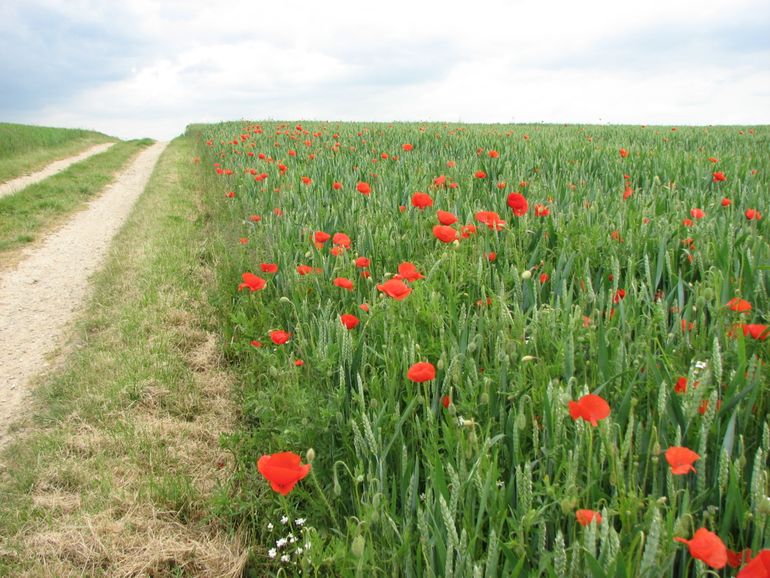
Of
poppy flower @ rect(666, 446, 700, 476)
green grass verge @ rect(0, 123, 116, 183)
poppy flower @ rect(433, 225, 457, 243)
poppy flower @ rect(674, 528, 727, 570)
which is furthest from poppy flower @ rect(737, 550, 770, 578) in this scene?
green grass verge @ rect(0, 123, 116, 183)

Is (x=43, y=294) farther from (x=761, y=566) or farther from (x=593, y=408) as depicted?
(x=761, y=566)

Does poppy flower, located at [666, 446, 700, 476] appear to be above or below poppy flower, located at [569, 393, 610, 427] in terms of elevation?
below

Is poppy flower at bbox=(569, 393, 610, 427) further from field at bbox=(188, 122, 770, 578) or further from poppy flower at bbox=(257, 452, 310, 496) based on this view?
poppy flower at bbox=(257, 452, 310, 496)

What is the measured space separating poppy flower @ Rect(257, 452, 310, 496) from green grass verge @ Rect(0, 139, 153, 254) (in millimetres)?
6815

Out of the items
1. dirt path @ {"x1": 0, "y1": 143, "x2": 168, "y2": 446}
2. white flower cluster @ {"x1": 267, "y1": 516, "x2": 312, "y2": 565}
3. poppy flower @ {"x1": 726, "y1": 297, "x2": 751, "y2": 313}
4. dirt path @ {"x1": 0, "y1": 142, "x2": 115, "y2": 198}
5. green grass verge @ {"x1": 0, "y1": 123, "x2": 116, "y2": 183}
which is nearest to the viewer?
white flower cluster @ {"x1": 267, "y1": 516, "x2": 312, "y2": 565}

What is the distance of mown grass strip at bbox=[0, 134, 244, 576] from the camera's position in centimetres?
204

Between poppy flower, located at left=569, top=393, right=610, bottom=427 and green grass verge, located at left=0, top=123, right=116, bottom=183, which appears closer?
poppy flower, located at left=569, top=393, right=610, bottom=427

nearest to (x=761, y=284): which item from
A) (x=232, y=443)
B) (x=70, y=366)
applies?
(x=232, y=443)

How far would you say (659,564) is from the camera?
1270 millimetres

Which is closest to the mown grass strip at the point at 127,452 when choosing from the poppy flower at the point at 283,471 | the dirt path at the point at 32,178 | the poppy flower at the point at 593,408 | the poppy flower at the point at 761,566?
the poppy flower at the point at 283,471

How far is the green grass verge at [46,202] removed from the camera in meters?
7.50

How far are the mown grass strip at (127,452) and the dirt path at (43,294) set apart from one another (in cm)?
24

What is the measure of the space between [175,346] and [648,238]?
2848 mm

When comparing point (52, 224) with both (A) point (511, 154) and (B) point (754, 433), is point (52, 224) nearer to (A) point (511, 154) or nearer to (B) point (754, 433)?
(A) point (511, 154)
